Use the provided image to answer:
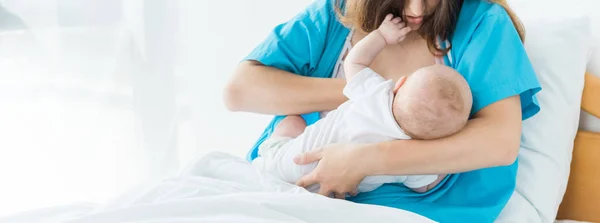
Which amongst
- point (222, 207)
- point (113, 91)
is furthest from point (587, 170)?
point (113, 91)

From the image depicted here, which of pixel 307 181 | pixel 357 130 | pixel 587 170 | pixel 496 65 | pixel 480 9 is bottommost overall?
pixel 587 170

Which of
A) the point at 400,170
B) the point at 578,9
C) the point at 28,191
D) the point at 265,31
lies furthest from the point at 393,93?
the point at 28,191

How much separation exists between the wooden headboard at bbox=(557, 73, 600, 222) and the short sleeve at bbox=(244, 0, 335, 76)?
0.73m

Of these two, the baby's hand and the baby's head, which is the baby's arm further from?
the baby's head

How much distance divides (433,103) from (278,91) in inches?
17.4

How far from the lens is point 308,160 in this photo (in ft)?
4.95

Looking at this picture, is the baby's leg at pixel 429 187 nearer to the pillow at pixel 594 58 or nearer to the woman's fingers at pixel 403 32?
the woman's fingers at pixel 403 32

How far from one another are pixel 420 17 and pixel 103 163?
1269 mm

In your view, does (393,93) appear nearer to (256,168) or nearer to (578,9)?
(256,168)

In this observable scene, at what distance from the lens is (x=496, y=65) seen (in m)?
1.52

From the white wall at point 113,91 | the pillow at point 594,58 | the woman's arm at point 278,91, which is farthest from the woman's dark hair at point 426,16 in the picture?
the white wall at point 113,91

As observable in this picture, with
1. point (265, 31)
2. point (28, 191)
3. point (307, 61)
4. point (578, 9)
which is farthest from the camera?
point (265, 31)

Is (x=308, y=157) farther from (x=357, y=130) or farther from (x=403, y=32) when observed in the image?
(x=403, y=32)

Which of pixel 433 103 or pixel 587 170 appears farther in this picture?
pixel 587 170
